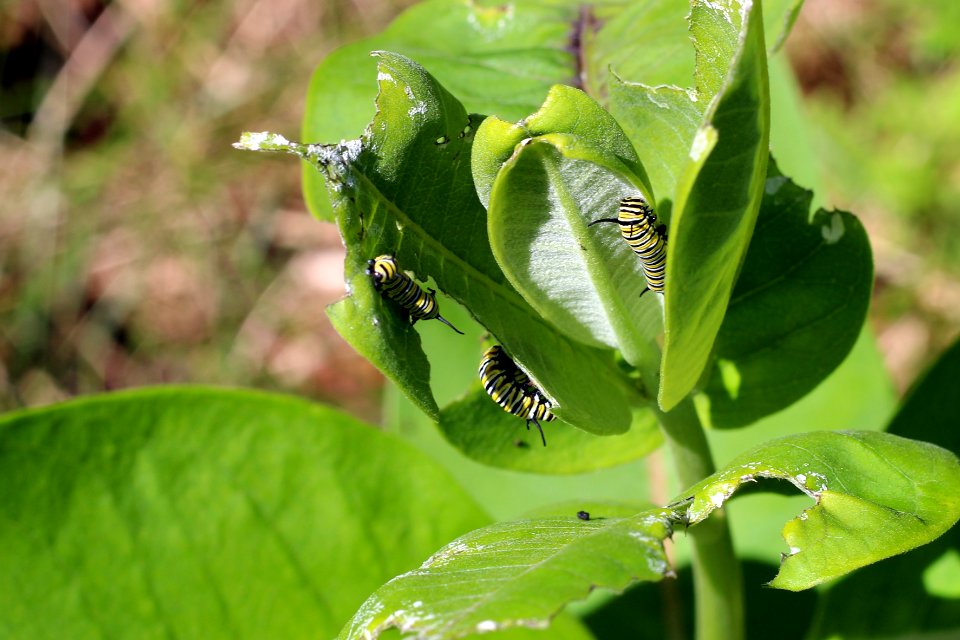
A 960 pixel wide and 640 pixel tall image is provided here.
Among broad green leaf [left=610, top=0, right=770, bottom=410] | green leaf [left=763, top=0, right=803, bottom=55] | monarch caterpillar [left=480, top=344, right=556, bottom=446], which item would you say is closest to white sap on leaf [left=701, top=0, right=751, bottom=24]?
broad green leaf [left=610, top=0, right=770, bottom=410]

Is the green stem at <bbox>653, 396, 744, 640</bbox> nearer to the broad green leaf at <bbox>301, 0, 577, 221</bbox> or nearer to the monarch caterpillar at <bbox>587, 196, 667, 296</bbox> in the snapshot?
the monarch caterpillar at <bbox>587, 196, 667, 296</bbox>

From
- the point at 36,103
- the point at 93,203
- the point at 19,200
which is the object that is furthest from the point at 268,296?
the point at 36,103

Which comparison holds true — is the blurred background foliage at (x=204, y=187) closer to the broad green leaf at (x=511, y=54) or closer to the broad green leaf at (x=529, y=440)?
the broad green leaf at (x=511, y=54)

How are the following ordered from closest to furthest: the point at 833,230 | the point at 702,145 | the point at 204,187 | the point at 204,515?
the point at 702,145
the point at 833,230
the point at 204,515
the point at 204,187

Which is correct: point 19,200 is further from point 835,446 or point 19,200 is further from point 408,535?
point 835,446

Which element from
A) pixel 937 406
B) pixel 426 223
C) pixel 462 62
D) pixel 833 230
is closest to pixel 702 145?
pixel 426 223

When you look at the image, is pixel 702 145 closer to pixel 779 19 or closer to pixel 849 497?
pixel 849 497

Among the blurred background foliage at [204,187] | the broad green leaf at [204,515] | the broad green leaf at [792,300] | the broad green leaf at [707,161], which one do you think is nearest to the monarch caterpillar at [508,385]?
the broad green leaf at [707,161]
